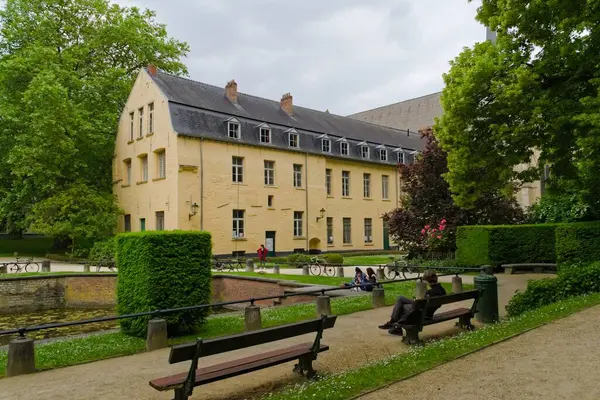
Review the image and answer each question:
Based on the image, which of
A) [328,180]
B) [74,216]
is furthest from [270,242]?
[74,216]

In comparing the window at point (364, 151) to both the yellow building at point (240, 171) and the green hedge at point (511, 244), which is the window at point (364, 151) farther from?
the green hedge at point (511, 244)

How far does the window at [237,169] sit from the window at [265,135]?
2193mm

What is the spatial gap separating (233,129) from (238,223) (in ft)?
19.0

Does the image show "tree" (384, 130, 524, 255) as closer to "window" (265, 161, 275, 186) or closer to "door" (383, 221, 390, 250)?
"window" (265, 161, 275, 186)

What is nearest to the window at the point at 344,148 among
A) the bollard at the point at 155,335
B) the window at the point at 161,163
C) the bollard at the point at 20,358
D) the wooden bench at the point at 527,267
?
the window at the point at 161,163

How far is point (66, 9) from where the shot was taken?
32.6m

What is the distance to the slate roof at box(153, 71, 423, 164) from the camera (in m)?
29.1

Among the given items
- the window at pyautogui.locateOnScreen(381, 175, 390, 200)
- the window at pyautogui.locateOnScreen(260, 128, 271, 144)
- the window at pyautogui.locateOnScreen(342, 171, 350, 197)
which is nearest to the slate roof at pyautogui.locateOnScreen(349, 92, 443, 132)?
the window at pyautogui.locateOnScreen(381, 175, 390, 200)

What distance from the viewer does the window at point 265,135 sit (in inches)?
1270

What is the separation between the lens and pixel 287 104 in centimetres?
3678

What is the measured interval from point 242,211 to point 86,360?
23701 millimetres

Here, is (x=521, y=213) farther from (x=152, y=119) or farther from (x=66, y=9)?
(x=66, y=9)

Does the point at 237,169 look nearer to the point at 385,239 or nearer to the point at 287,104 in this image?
the point at 287,104

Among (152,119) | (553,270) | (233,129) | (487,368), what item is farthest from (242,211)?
(487,368)
